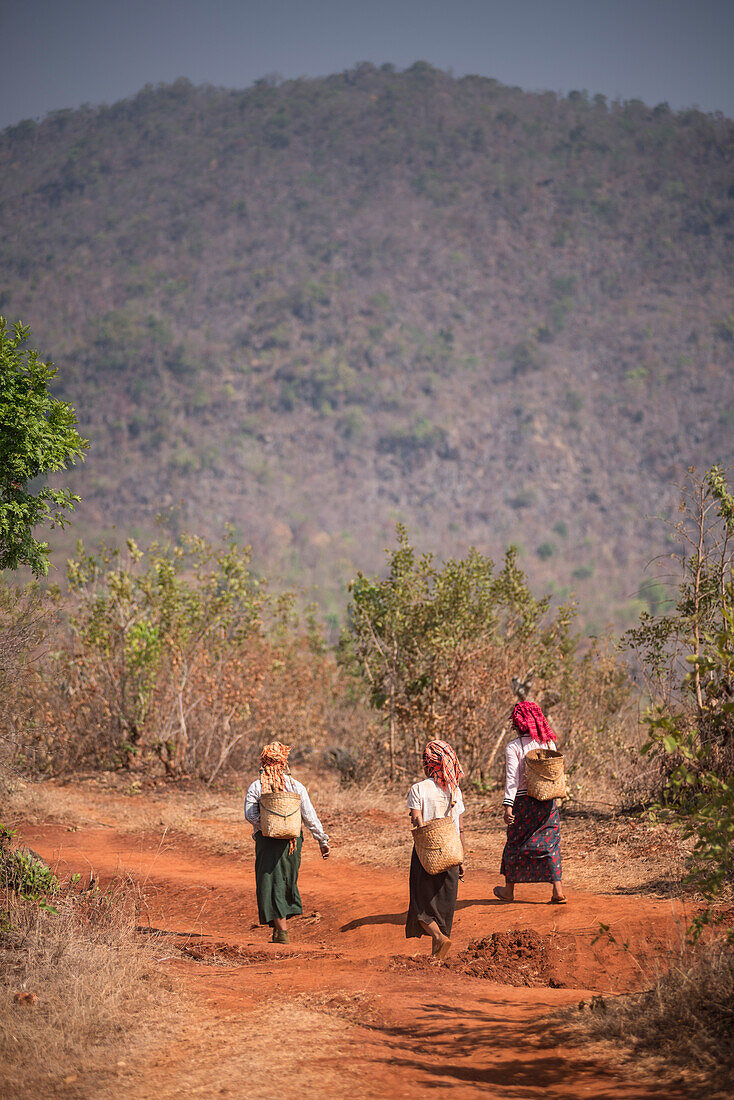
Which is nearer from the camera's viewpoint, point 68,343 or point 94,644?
point 94,644

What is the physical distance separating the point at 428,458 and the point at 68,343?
49.5 metres

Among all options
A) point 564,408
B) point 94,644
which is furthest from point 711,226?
point 94,644

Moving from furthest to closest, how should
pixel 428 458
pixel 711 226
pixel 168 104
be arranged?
pixel 168 104 → pixel 711 226 → pixel 428 458

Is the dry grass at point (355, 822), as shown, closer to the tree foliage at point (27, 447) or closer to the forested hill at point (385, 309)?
the tree foliage at point (27, 447)

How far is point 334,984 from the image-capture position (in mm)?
5676

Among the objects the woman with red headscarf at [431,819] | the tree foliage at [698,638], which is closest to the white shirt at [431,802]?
the woman with red headscarf at [431,819]

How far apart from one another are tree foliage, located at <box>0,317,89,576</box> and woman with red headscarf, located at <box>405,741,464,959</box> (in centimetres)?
356

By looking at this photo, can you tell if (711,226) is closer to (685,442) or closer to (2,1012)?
(685,442)

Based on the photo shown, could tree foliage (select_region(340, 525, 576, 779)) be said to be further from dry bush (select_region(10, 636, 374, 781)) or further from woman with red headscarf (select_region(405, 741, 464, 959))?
woman with red headscarf (select_region(405, 741, 464, 959))

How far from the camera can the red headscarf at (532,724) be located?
780 cm

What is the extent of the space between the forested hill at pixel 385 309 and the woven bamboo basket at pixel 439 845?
56.1m

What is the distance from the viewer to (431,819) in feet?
21.3

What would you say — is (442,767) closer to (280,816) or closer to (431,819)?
(431,819)

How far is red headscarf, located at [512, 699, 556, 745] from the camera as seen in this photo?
780 centimetres
